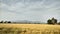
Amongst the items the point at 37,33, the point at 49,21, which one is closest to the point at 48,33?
the point at 37,33

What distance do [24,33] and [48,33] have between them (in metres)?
2.33

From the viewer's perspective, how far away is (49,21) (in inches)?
3617

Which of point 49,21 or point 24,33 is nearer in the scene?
point 24,33

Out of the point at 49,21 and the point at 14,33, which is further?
the point at 49,21

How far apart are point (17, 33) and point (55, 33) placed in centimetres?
364

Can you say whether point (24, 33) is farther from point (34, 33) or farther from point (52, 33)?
point (52, 33)

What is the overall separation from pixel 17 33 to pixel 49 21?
263 feet

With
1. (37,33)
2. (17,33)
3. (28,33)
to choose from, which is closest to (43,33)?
(37,33)

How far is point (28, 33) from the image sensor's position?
1271 centimetres

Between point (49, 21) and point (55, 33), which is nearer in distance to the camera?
point (55, 33)

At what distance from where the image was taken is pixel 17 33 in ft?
42.4

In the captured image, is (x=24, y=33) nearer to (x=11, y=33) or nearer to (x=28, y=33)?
(x=28, y=33)

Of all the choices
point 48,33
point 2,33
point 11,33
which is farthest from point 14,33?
point 48,33

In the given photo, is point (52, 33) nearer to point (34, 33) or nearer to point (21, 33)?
point (34, 33)
